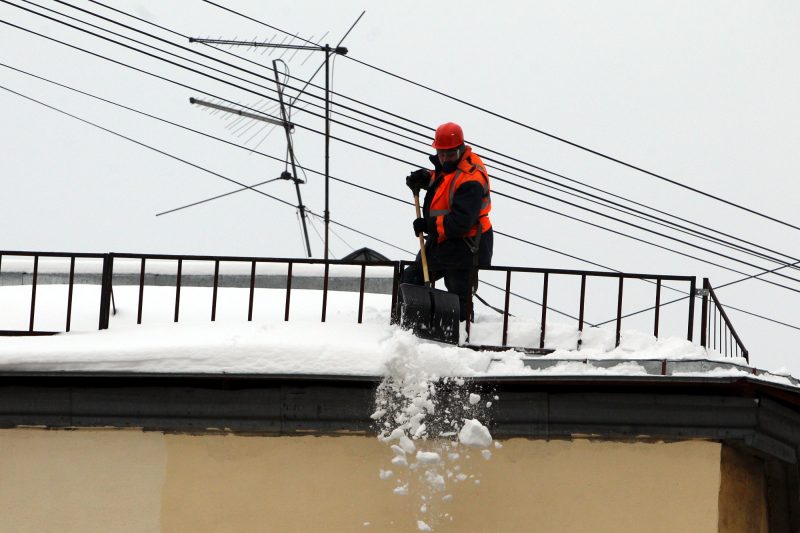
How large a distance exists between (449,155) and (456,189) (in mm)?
290

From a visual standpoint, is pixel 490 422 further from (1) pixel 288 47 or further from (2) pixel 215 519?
(1) pixel 288 47

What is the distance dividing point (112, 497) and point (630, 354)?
2.86 meters

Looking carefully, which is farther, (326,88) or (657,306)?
(326,88)

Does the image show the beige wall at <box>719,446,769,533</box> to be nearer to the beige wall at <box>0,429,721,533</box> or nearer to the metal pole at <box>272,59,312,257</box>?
the beige wall at <box>0,429,721,533</box>

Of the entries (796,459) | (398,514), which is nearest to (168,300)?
(398,514)

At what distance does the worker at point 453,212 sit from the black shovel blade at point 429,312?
0.47 m

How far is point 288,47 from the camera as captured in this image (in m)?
14.2

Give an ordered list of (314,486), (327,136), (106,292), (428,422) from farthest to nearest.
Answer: (327,136)
(106,292)
(314,486)
(428,422)

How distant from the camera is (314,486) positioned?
7840 mm

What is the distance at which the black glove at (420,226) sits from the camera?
886 centimetres

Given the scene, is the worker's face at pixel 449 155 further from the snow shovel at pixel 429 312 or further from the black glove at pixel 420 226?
the snow shovel at pixel 429 312

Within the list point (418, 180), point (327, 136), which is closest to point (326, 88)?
point (327, 136)

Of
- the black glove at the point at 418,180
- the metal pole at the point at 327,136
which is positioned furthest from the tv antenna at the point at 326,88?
the black glove at the point at 418,180

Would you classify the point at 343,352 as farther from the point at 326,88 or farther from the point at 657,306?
the point at 326,88
